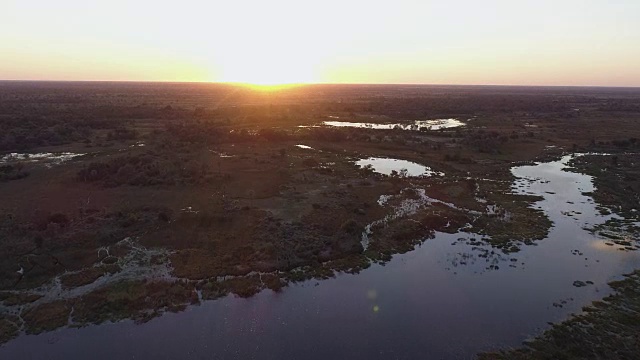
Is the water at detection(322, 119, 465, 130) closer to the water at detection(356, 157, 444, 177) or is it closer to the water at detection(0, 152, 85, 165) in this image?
the water at detection(356, 157, 444, 177)

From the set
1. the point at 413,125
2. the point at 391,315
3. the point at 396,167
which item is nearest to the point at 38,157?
the point at 396,167

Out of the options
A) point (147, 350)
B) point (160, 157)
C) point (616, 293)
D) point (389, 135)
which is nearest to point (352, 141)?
point (389, 135)

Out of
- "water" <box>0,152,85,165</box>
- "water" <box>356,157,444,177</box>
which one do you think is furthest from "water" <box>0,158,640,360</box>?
"water" <box>0,152,85,165</box>

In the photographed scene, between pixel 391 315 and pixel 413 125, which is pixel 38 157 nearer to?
pixel 391 315

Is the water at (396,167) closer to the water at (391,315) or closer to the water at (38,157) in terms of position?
the water at (391,315)

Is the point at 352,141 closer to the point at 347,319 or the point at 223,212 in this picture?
the point at 223,212

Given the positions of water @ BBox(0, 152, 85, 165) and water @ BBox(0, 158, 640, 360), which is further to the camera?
water @ BBox(0, 152, 85, 165)
